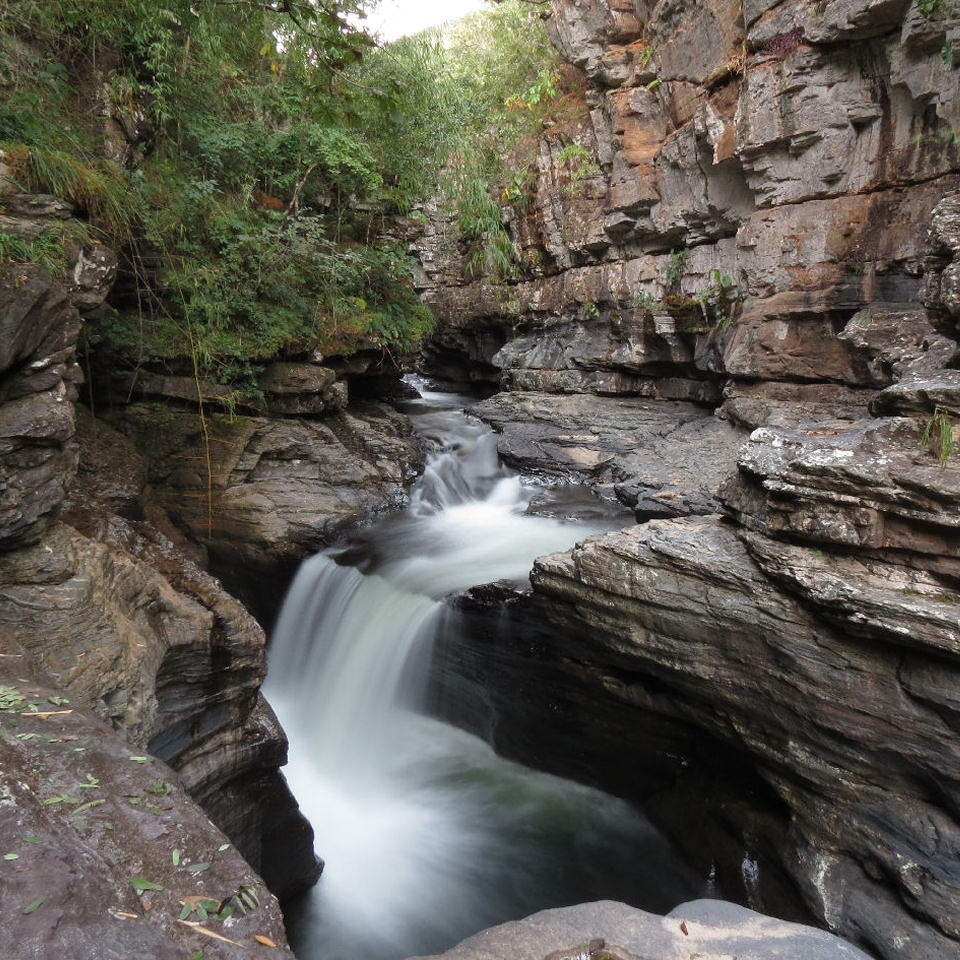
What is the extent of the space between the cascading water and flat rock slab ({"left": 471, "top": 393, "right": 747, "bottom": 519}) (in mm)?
1243

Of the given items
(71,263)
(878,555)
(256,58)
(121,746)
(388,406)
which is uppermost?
(256,58)

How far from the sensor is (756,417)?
867cm

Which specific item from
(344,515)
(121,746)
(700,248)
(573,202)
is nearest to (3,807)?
(121,746)

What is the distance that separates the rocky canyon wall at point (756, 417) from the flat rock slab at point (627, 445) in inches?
2.1

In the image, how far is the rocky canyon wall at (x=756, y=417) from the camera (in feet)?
12.5

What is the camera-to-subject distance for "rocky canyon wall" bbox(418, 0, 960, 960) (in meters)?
3.82

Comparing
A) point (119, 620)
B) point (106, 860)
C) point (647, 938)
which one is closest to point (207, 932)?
point (106, 860)

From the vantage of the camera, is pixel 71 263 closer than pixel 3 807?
No

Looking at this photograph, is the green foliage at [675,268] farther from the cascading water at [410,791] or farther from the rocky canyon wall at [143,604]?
the rocky canyon wall at [143,604]

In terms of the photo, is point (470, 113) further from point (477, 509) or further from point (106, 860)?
point (106, 860)

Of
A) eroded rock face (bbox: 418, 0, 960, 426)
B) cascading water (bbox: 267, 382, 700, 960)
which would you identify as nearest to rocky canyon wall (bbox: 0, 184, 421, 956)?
cascading water (bbox: 267, 382, 700, 960)

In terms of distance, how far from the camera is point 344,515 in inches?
315

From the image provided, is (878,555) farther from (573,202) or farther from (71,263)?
(573,202)

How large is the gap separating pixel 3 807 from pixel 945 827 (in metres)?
4.80
